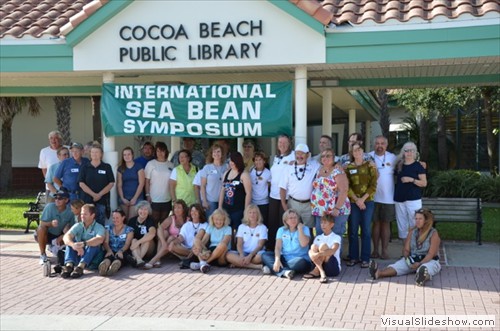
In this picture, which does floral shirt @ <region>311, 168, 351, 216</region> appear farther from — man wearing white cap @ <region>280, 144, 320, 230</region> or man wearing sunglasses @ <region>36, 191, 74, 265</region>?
man wearing sunglasses @ <region>36, 191, 74, 265</region>

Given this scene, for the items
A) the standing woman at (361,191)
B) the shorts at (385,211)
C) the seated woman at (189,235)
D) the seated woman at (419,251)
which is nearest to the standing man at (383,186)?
the shorts at (385,211)

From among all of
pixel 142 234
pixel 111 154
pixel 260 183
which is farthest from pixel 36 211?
pixel 260 183

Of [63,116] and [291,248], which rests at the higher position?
[63,116]

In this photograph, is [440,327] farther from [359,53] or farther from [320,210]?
[359,53]

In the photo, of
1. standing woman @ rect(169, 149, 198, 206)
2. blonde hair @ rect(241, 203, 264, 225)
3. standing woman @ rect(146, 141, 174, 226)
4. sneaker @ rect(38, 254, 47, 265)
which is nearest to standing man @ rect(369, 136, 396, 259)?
blonde hair @ rect(241, 203, 264, 225)

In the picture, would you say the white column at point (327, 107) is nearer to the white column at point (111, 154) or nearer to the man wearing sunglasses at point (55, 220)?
the white column at point (111, 154)

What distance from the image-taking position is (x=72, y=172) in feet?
29.3

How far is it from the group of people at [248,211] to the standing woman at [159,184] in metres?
0.02

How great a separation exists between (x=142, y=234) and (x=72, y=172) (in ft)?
5.05

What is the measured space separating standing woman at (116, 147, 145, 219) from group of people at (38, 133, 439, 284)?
0.02m

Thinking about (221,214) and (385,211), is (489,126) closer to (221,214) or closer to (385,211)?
(385,211)

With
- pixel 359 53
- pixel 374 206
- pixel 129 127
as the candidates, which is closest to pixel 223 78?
pixel 129 127

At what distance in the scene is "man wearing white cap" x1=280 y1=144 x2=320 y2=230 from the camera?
8008mm

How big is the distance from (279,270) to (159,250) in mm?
1868
